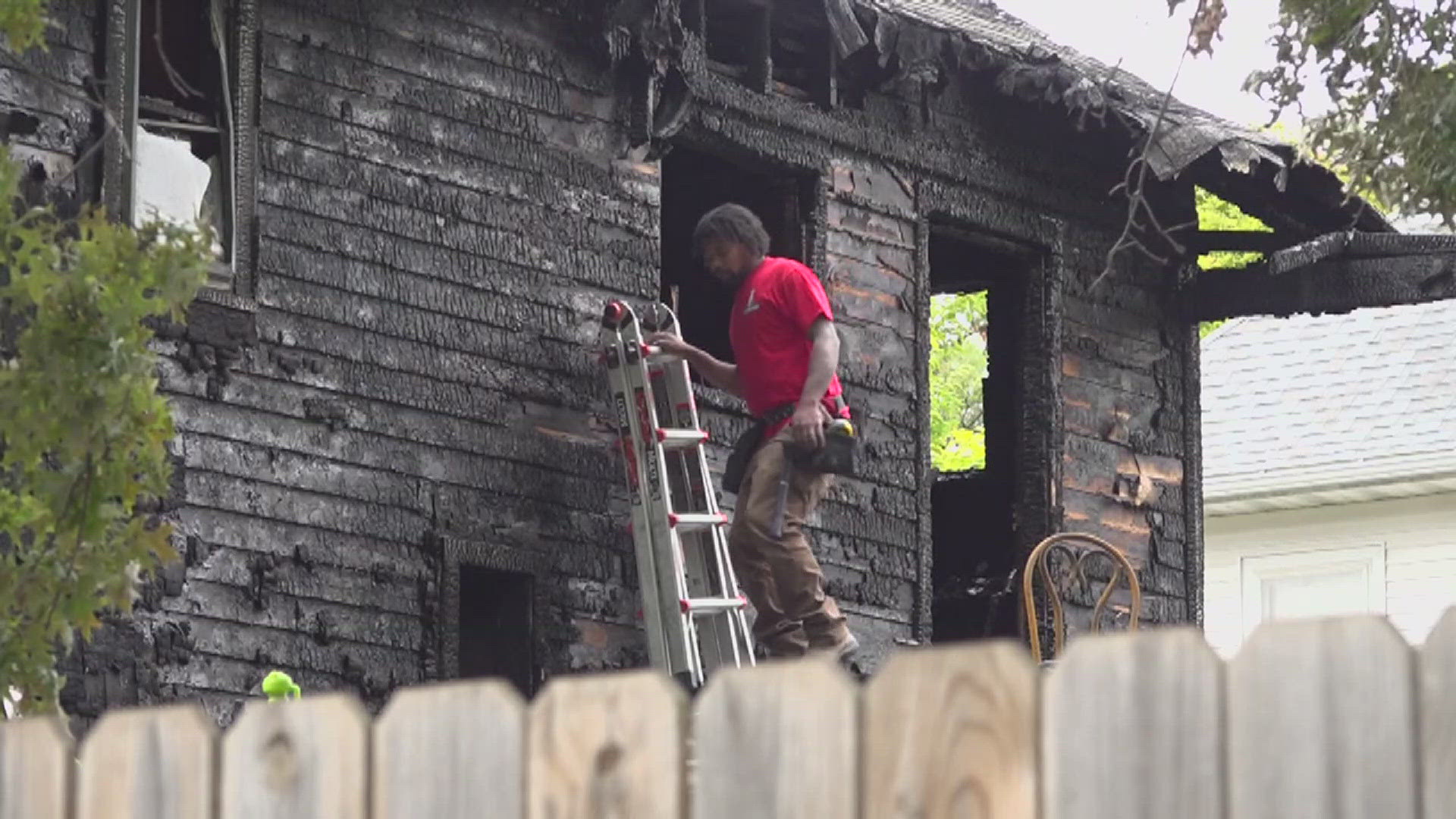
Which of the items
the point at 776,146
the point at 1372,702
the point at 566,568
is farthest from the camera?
the point at 776,146

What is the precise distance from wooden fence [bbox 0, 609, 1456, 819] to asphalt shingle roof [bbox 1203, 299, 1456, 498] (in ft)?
67.0

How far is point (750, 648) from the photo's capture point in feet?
35.4

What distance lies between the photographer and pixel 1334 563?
23.9 m

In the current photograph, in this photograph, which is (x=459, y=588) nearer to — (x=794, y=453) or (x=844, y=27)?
(x=794, y=453)

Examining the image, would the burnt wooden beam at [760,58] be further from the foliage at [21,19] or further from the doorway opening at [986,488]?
the foliage at [21,19]

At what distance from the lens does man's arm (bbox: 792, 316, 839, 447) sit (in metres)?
10.5

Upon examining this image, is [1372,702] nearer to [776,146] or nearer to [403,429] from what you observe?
[403,429]

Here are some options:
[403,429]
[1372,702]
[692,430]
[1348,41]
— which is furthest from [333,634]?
[1372,702]

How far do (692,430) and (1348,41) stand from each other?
3059 mm

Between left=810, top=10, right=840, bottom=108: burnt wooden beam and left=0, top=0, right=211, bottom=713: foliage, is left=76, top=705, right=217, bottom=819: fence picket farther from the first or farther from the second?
left=810, top=10, right=840, bottom=108: burnt wooden beam

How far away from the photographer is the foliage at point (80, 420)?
5.47 m

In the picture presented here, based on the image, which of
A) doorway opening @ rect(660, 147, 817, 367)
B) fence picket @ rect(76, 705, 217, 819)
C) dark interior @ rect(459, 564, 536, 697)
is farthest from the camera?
doorway opening @ rect(660, 147, 817, 367)

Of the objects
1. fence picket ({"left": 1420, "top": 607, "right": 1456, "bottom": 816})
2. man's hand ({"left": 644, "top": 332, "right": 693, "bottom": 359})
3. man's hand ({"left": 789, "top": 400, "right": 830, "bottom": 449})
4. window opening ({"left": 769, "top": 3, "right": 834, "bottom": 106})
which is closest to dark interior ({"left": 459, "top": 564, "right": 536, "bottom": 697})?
man's hand ({"left": 644, "top": 332, "right": 693, "bottom": 359})

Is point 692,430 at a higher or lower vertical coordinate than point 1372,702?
higher
